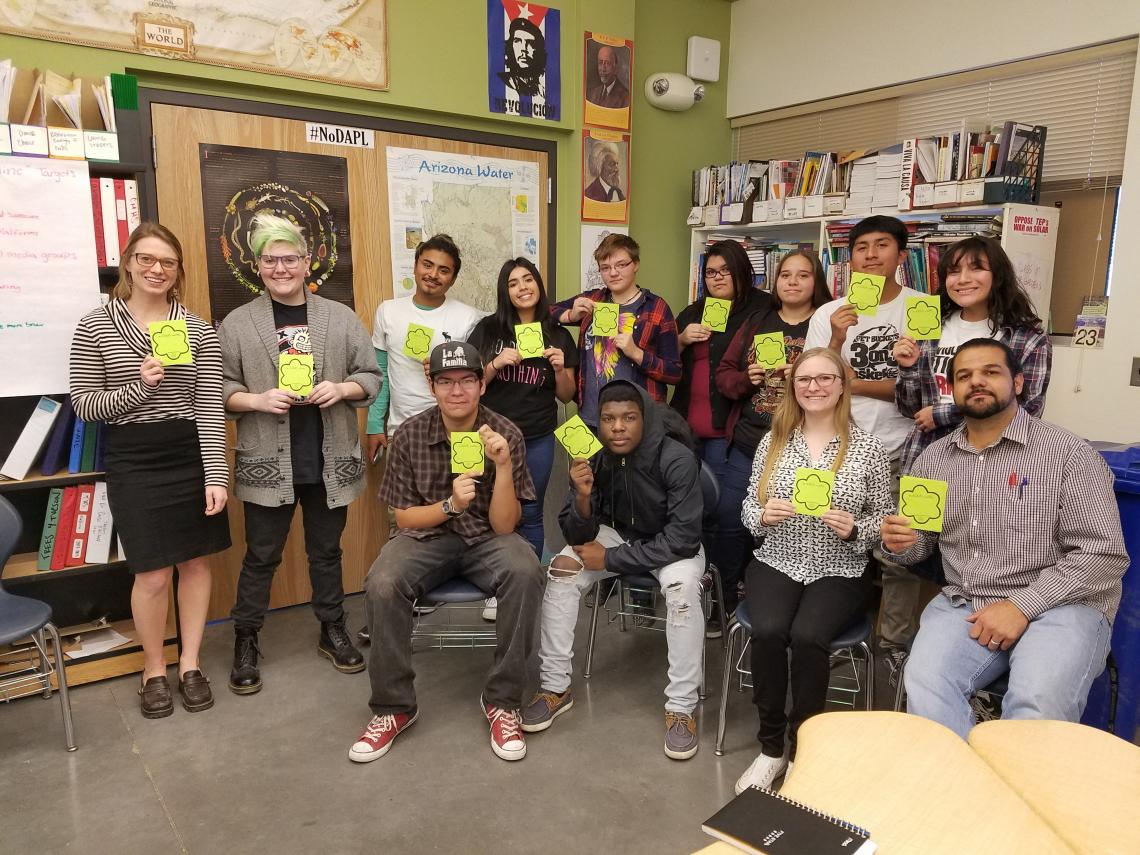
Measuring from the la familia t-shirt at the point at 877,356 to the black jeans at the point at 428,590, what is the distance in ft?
4.13

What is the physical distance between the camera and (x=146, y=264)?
2502mm

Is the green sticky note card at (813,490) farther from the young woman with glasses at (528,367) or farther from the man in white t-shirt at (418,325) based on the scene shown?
the man in white t-shirt at (418,325)

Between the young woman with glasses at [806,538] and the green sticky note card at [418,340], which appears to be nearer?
the young woman with glasses at [806,538]

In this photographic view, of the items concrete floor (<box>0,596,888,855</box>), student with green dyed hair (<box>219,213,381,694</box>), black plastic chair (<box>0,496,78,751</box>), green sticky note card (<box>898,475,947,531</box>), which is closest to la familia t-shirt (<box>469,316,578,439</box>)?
student with green dyed hair (<box>219,213,381,694</box>)

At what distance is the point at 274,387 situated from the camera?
281 centimetres

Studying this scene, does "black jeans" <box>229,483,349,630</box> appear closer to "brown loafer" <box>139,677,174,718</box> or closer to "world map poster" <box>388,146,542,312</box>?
"brown loafer" <box>139,677,174,718</box>

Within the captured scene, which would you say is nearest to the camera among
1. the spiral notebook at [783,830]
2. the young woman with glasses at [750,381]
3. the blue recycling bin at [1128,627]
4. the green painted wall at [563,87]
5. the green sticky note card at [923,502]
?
the spiral notebook at [783,830]

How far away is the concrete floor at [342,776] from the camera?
2.12m

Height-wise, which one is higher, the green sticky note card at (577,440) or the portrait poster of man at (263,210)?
the portrait poster of man at (263,210)

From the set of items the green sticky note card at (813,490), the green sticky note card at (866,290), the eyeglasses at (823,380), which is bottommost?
the green sticky note card at (813,490)

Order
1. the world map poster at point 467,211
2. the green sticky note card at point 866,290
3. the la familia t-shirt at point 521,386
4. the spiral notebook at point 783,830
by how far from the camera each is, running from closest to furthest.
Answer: the spiral notebook at point 783,830
the green sticky note card at point 866,290
the la familia t-shirt at point 521,386
the world map poster at point 467,211

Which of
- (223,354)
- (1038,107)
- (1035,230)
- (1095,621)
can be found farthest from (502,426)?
(1038,107)

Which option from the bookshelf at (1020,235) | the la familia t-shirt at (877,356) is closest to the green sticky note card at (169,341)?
the la familia t-shirt at (877,356)

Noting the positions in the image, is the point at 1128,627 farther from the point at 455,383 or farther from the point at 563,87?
the point at 563,87
